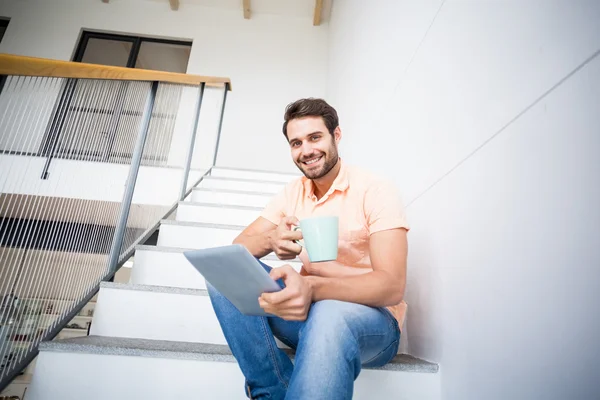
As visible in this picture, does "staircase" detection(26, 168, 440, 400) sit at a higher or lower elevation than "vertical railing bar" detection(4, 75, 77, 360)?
lower

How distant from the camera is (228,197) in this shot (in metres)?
2.41

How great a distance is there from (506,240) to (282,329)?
587 mm

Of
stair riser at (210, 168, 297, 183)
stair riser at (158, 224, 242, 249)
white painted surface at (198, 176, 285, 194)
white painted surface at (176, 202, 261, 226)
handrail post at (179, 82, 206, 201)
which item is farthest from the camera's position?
stair riser at (210, 168, 297, 183)

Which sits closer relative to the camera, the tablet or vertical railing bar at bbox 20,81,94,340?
the tablet

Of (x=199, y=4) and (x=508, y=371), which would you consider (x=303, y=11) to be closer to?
(x=199, y=4)

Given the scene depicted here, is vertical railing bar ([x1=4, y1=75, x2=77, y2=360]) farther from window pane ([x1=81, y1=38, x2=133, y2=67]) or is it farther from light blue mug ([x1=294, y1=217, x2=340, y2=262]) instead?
window pane ([x1=81, y1=38, x2=133, y2=67])

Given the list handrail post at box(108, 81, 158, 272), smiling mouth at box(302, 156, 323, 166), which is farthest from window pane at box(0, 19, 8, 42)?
smiling mouth at box(302, 156, 323, 166)

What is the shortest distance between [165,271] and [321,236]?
1041 mm

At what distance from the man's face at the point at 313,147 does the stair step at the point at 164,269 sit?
0.73 metres

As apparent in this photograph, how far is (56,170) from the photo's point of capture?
128cm

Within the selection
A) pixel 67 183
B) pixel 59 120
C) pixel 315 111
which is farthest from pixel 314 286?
pixel 59 120

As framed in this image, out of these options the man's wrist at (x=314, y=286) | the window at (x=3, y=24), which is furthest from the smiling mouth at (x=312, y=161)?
the window at (x=3, y=24)

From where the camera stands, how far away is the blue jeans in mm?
604

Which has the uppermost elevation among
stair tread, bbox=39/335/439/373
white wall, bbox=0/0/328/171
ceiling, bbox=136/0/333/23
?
ceiling, bbox=136/0/333/23
